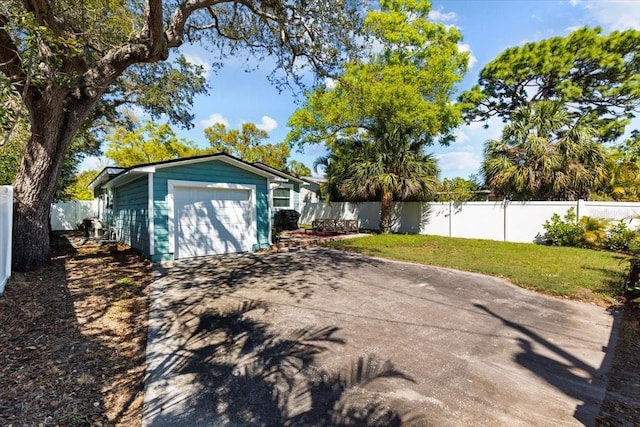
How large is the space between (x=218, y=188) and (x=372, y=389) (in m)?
7.93

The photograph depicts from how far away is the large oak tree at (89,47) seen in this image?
5.73 m

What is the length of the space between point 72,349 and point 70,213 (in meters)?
20.1

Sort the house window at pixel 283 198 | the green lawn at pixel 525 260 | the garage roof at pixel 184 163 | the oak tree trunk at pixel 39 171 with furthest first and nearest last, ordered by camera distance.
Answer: the house window at pixel 283 198
the garage roof at pixel 184 163
the oak tree trunk at pixel 39 171
the green lawn at pixel 525 260

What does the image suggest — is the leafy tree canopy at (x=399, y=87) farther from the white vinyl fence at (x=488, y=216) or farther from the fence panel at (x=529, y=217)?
the fence panel at (x=529, y=217)

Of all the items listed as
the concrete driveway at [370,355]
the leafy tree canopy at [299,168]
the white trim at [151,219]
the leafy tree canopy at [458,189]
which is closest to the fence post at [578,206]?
the leafy tree canopy at [458,189]

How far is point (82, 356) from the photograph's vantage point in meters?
3.38

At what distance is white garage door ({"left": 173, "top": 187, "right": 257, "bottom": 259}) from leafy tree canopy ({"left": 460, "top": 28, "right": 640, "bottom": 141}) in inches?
746

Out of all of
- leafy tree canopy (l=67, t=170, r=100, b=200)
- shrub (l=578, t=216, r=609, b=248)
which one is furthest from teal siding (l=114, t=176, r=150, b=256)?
leafy tree canopy (l=67, t=170, r=100, b=200)

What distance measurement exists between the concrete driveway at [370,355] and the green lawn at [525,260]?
90cm

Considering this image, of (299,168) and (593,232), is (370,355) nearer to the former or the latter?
(593,232)

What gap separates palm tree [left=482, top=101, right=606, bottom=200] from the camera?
11.8 metres

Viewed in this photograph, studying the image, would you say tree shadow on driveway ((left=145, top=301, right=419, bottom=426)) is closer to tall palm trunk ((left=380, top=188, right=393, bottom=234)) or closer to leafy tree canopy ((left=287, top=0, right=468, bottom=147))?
tall palm trunk ((left=380, top=188, right=393, bottom=234))

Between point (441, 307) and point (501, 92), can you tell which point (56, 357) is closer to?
point (441, 307)

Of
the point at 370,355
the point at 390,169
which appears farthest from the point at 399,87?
the point at 370,355
